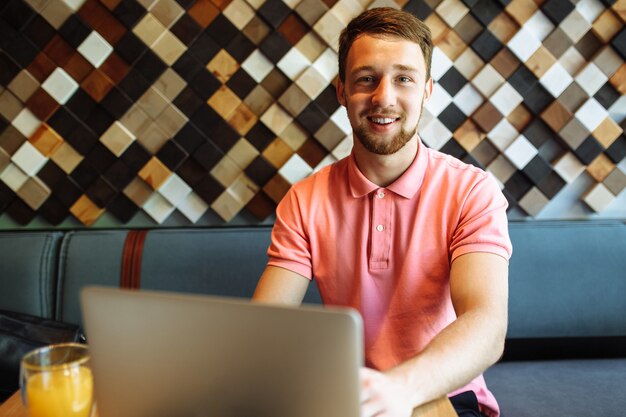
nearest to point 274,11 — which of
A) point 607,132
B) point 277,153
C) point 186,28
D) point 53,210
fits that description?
point 186,28

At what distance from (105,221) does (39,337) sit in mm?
395

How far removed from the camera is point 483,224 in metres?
0.94

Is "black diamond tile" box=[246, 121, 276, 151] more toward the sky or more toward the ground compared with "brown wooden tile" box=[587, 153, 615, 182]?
more toward the sky

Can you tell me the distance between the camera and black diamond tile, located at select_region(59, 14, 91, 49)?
147 centimetres

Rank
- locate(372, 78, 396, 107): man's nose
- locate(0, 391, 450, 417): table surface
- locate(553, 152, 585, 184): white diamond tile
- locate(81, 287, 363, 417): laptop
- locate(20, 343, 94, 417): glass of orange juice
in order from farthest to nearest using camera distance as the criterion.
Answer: locate(553, 152, 585, 184): white diamond tile
locate(372, 78, 396, 107): man's nose
locate(0, 391, 450, 417): table surface
locate(20, 343, 94, 417): glass of orange juice
locate(81, 287, 363, 417): laptop

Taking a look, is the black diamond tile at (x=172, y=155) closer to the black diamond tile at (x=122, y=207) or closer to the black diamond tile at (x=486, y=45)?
the black diamond tile at (x=122, y=207)

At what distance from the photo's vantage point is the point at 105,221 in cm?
A: 156

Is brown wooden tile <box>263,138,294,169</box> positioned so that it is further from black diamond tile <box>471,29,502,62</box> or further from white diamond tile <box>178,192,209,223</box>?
black diamond tile <box>471,29,502,62</box>

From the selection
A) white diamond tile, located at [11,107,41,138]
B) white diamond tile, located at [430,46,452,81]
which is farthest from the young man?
white diamond tile, located at [11,107,41,138]

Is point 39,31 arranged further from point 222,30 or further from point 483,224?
point 483,224

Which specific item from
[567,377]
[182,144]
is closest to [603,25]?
[567,377]

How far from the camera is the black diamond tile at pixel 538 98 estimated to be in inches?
57.0

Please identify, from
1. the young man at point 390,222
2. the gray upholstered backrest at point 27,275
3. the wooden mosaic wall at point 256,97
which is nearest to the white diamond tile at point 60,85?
the wooden mosaic wall at point 256,97

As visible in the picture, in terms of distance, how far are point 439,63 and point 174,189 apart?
2.43 feet
